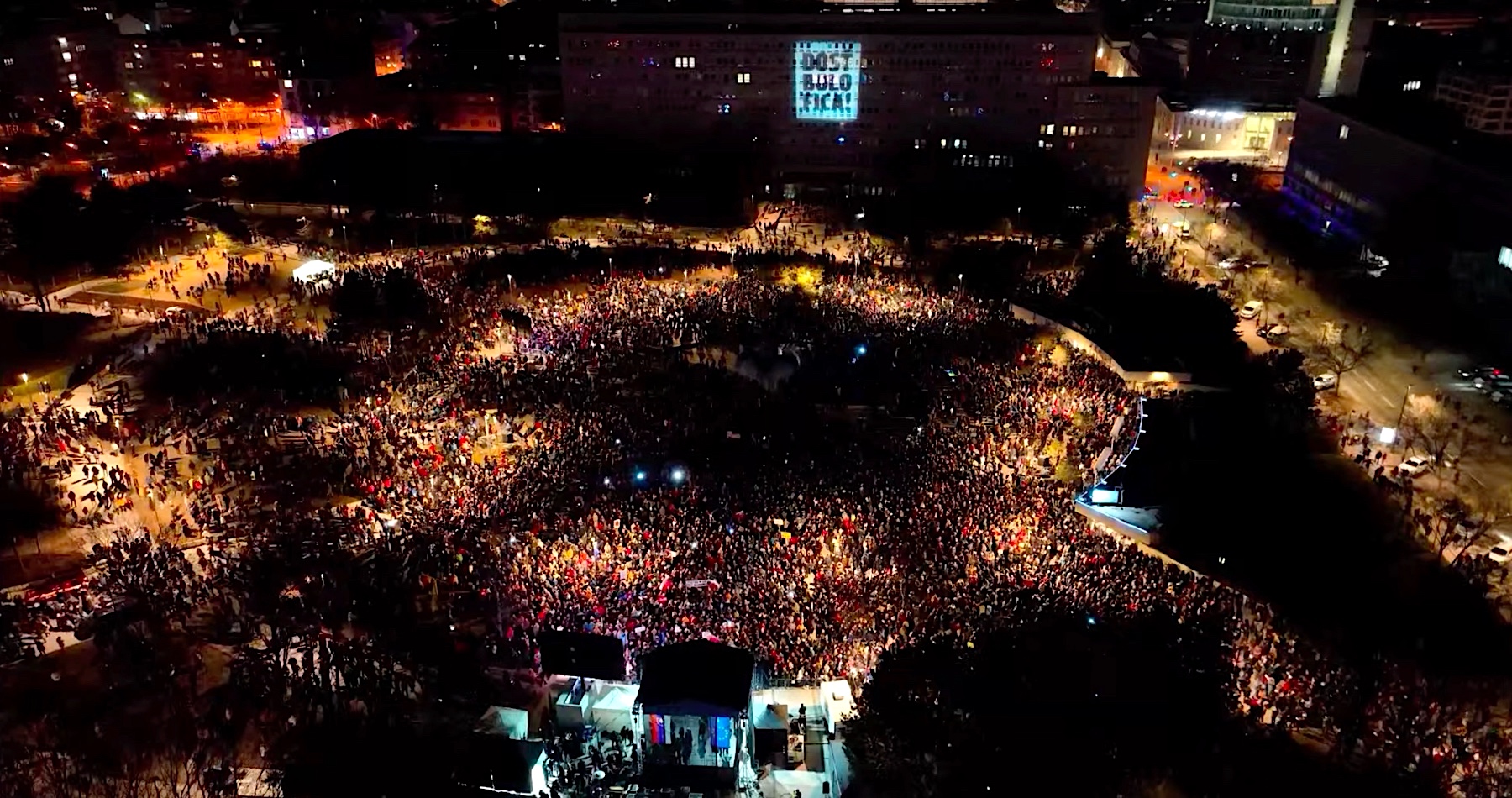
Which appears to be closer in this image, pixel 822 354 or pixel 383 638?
pixel 383 638

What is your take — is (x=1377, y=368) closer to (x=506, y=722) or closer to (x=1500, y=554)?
(x=1500, y=554)

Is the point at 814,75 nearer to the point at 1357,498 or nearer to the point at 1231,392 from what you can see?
the point at 1231,392

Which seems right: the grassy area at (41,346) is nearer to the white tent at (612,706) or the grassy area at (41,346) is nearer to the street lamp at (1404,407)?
the white tent at (612,706)

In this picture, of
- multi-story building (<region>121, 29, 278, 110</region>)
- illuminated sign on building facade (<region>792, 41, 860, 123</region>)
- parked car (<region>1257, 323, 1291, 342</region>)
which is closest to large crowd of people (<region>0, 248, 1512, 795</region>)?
parked car (<region>1257, 323, 1291, 342</region>)

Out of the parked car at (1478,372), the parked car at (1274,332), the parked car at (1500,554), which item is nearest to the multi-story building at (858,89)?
the parked car at (1274,332)

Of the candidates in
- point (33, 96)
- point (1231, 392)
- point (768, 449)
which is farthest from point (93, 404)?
→ point (33, 96)
